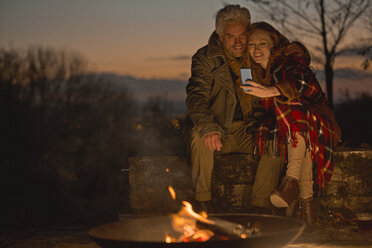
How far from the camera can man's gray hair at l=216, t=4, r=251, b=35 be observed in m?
4.30

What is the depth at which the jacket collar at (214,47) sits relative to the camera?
4.38 meters

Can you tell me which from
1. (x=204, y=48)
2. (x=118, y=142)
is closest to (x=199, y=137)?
(x=204, y=48)

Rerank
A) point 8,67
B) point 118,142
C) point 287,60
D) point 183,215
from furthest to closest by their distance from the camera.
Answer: point 8,67 → point 118,142 → point 287,60 → point 183,215

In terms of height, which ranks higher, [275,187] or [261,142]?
[261,142]

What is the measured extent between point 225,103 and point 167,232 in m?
1.59

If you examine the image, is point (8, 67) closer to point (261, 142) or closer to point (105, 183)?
point (105, 183)

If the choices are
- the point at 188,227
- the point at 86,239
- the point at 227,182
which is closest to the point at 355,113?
the point at 227,182

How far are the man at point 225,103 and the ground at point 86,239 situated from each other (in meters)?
0.48

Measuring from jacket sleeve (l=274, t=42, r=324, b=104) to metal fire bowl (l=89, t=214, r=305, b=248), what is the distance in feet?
3.67

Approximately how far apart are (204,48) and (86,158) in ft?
36.6

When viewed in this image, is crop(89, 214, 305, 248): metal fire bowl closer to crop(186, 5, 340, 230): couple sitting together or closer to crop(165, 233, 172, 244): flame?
crop(165, 233, 172, 244): flame

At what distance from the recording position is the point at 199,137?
4164 mm

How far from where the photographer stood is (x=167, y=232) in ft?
10.2

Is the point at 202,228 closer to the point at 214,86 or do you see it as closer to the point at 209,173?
the point at 209,173
